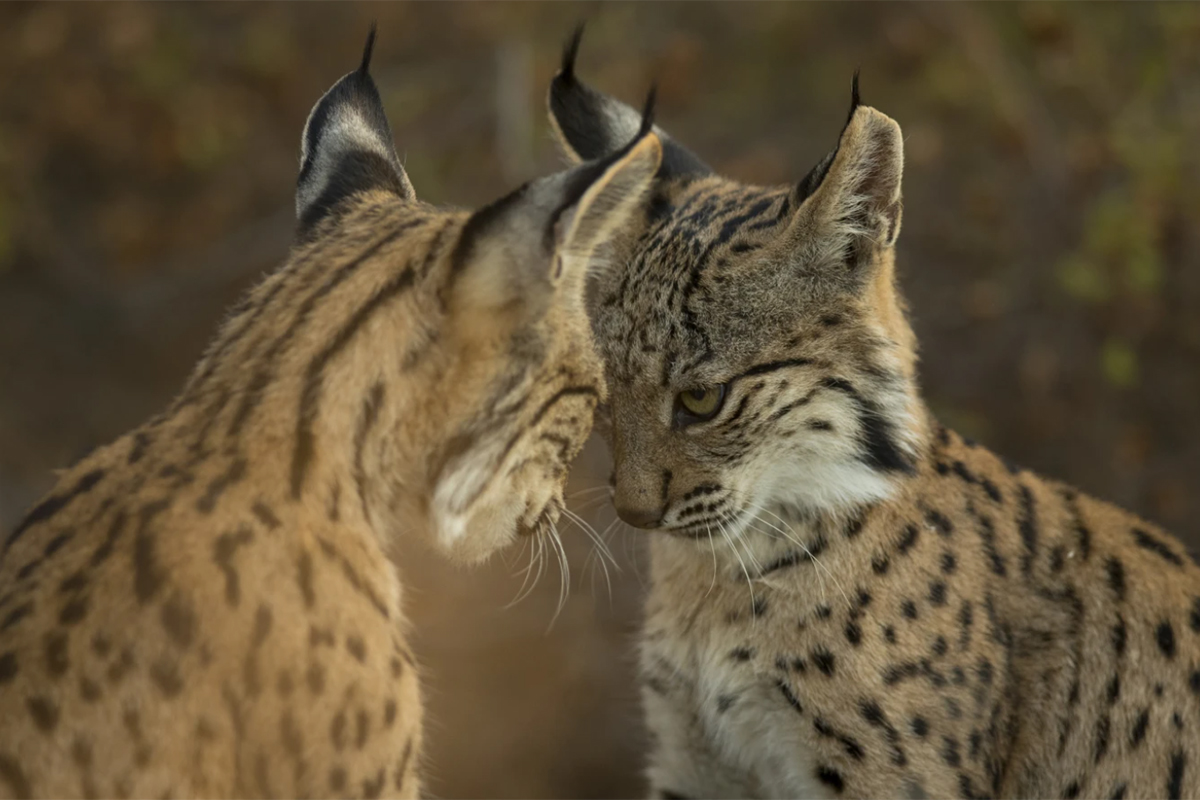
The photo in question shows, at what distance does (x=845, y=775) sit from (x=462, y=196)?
5.97m

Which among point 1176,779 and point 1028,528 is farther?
point 1028,528

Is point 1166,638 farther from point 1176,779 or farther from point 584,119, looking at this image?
point 584,119

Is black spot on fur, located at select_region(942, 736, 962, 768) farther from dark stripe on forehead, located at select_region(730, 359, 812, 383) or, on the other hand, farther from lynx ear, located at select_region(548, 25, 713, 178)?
lynx ear, located at select_region(548, 25, 713, 178)

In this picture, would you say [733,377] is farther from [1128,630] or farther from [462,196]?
[462,196]

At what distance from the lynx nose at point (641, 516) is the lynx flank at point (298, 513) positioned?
0.63 meters

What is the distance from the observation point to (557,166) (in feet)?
23.3

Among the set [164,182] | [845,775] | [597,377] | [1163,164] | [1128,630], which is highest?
[164,182]

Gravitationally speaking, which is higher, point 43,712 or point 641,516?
point 641,516

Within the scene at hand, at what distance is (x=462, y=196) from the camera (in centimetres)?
917

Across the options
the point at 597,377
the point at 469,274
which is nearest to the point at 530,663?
the point at 597,377

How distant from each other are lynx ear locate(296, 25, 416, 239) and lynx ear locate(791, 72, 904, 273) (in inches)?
40.1

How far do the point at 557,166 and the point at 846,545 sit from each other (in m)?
3.60

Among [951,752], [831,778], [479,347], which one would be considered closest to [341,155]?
[479,347]

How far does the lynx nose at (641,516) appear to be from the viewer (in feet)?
12.6
